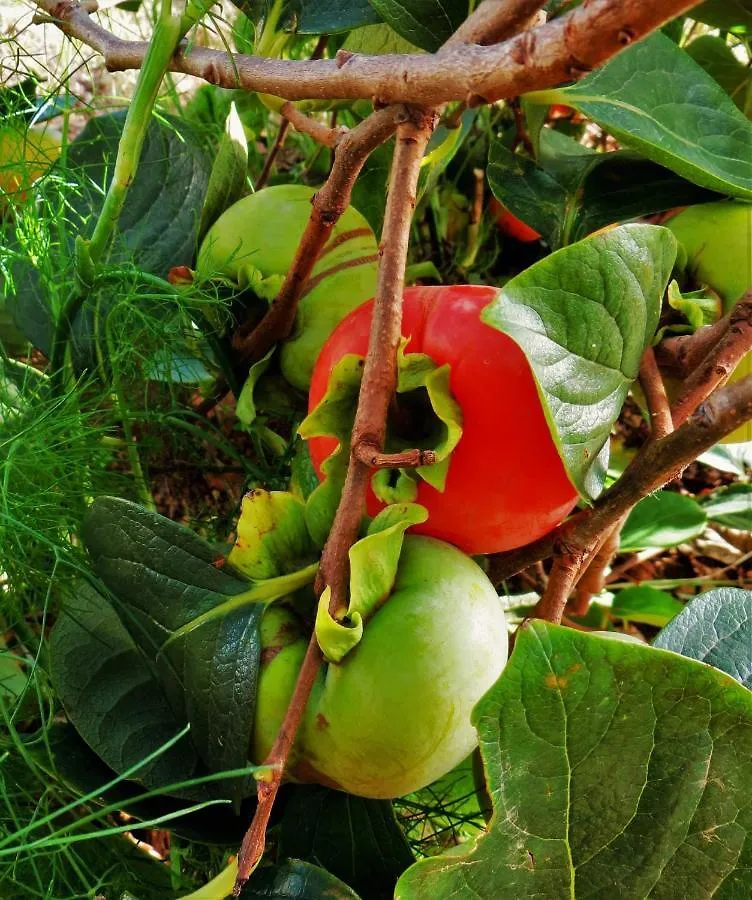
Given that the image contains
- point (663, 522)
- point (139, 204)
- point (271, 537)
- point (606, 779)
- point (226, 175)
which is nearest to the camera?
point (606, 779)

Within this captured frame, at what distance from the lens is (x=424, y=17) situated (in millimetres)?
478

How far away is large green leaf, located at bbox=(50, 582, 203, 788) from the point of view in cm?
46

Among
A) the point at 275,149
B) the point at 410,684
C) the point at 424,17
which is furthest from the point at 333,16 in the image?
the point at 410,684

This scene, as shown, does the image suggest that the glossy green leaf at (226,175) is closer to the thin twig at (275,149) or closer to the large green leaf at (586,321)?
the thin twig at (275,149)

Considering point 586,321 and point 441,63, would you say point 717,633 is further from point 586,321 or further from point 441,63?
point 441,63

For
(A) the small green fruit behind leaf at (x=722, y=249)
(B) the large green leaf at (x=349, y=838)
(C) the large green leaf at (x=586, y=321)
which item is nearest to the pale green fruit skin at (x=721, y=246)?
(A) the small green fruit behind leaf at (x=722, y=249)

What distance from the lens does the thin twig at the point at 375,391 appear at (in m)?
0.38

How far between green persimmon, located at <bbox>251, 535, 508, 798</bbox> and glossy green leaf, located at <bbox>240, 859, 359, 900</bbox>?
0.04 metres

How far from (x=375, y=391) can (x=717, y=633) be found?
223 mm

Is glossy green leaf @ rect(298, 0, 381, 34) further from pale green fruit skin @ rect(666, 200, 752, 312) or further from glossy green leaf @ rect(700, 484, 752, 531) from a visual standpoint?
glossy green leaf @ rect(700, 484, 752, 531)

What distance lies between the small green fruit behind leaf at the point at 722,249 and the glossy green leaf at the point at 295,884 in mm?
324

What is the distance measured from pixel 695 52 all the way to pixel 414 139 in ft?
1.41

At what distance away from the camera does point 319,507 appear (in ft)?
1.38

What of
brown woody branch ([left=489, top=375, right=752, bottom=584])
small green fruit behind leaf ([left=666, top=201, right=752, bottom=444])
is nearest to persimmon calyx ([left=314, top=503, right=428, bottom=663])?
brown woody branch ([left=489, top=375, right=752, bottom=584])
